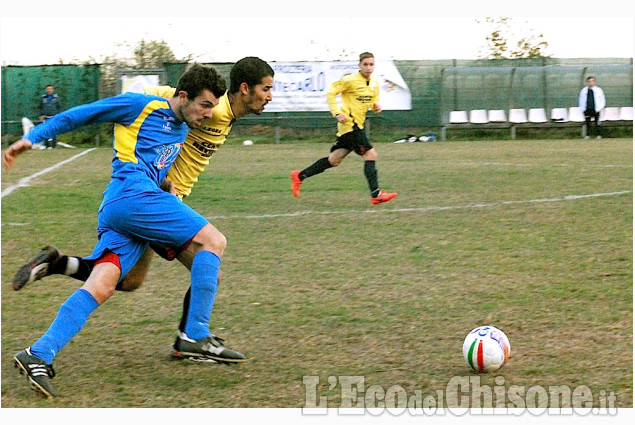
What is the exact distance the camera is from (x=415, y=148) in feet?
73.4

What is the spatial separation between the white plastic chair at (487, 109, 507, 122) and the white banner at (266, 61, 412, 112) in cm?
248

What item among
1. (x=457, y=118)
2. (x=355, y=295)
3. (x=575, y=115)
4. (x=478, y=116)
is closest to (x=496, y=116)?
(x=478, y=116)

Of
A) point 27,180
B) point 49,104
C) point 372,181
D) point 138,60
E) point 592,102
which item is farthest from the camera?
point 138,60

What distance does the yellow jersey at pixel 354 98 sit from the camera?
38.0 ft

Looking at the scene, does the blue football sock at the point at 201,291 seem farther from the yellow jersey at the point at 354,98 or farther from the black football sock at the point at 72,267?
the yellow jersey at the point at 354,98

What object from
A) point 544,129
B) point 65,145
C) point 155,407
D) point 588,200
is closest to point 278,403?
point 155,407

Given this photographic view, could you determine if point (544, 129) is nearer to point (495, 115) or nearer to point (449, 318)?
point (495, 115)

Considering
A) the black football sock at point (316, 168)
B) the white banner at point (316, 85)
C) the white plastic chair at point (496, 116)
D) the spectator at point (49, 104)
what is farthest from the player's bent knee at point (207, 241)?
the white plastic chair at point (496, 116)

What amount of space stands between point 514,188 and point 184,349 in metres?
8.38

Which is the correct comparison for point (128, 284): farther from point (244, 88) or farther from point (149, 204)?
point (244, 88)

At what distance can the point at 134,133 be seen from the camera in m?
4.63

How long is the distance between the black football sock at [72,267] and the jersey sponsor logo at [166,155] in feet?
2.10

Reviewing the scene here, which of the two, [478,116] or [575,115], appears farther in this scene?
[478,116]

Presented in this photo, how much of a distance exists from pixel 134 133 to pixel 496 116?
23497 mm
